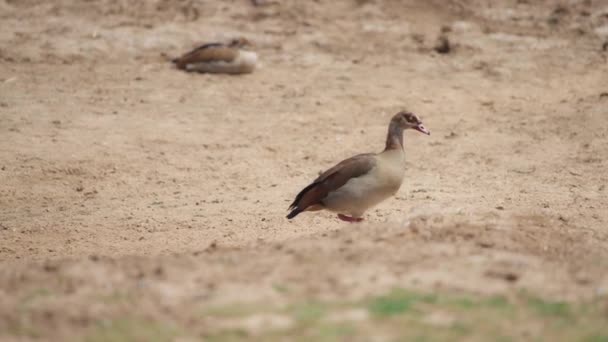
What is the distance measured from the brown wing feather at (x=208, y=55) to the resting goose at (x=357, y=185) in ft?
19.2

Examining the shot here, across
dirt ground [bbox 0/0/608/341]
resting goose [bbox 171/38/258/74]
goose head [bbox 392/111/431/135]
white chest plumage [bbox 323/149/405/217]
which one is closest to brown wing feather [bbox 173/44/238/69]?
resting goose [bbox 171/38/258/74]

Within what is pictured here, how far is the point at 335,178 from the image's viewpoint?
9031 mm

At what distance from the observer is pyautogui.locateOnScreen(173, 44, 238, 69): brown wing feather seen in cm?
1465

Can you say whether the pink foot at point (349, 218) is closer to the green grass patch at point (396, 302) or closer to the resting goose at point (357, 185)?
the resting goose at point (357, 185)

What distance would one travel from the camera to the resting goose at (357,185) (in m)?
8.88

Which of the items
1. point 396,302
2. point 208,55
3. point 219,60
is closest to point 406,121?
point 396,302

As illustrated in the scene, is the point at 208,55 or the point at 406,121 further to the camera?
the point at 208,55

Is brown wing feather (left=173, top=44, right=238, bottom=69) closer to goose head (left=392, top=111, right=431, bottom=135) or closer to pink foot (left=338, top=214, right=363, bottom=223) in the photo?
goose head (left=392, top=111, right=431, bottom=135)

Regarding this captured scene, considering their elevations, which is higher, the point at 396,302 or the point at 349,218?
the point at 396,302

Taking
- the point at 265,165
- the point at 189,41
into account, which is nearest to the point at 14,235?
the point at 265,165

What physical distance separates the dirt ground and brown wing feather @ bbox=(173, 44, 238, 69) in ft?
0.82

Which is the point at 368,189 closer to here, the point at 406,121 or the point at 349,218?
the point at 349,218

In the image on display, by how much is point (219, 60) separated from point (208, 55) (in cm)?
22

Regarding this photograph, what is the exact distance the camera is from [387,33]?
1605 cm
